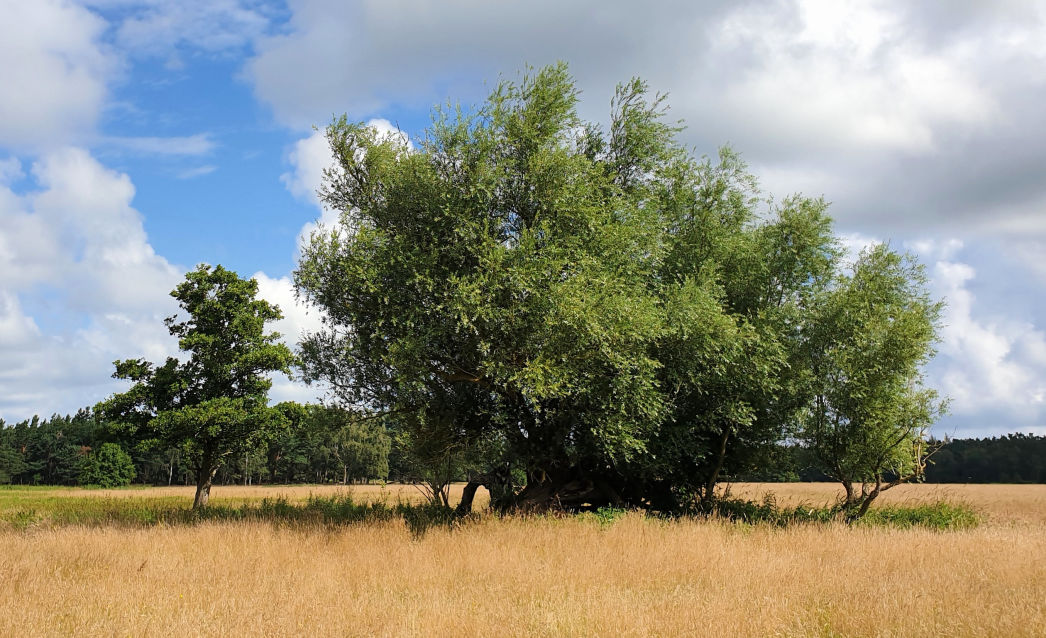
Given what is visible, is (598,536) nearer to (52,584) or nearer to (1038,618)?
(1038,618)

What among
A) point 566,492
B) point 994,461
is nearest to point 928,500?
point 566,492

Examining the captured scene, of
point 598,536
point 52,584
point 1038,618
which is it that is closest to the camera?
point 1038,618

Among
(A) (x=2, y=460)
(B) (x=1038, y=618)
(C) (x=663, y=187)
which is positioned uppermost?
(C) (x=663, y=187)

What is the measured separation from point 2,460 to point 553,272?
14072 centimetres

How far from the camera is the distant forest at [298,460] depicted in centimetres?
9994

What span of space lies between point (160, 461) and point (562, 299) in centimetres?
12465

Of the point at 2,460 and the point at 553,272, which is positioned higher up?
the point at 553,272

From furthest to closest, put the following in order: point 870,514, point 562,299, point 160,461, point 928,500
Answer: point 160,461 < point 928,500 < point 870,514 < point 562,299

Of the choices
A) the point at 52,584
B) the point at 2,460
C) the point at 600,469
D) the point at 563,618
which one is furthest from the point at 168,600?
the point at 2,460

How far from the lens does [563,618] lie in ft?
28.4

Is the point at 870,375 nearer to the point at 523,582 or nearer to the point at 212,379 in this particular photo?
the point at 523,582

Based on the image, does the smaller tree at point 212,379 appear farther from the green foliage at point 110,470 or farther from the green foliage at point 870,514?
the green foliage at point 110,470

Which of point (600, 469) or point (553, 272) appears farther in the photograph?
point (600, 469)

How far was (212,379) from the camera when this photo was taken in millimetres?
34281
